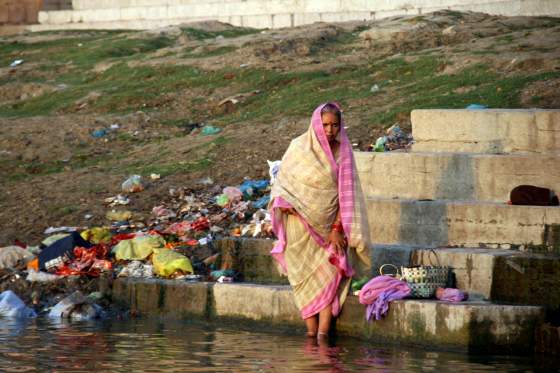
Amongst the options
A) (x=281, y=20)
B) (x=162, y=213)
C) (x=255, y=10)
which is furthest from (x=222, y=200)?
(x=255, y=10)

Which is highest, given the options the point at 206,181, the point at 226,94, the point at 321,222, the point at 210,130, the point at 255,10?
the point at 255,10

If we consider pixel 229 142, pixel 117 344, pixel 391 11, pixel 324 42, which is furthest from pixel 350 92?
pixel 117 344

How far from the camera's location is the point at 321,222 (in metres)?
9.14

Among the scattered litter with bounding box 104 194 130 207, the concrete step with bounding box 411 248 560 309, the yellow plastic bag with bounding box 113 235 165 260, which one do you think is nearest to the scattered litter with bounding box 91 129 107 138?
the scattered litter with bounding box 104 194 130 207

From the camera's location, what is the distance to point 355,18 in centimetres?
2336

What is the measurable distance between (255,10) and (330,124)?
54.6 feet

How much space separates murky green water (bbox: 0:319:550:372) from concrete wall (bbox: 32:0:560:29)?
11579 millimetres

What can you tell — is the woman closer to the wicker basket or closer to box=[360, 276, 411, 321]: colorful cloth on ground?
box=[360, 276, 411, 321]: colorful cloth on ground

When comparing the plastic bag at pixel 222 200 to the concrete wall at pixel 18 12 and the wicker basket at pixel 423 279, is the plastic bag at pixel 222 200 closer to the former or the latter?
the wicker basket at pixel 423 279

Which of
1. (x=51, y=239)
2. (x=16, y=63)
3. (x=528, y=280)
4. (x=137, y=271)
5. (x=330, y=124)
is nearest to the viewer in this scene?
(x=528, y=280)

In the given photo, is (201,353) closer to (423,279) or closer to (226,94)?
(423,279)

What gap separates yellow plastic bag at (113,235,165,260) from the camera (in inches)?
457

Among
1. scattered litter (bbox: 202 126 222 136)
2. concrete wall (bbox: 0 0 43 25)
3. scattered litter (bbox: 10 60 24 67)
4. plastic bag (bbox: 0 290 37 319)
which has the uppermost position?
concrete wall (bbox: 0 0 43 25)

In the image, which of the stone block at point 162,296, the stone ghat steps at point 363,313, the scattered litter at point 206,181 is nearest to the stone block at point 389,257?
the stone ghat steps at point 363,313
